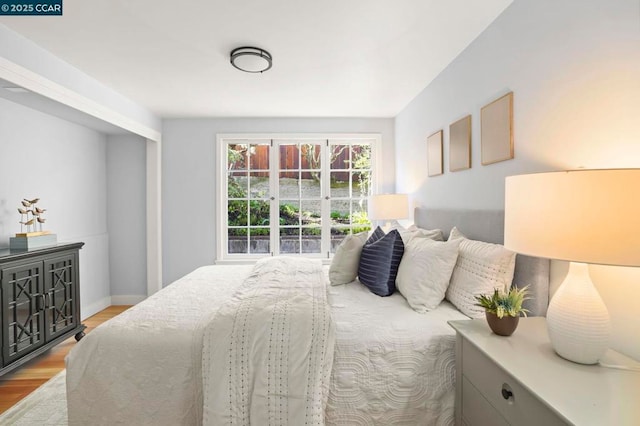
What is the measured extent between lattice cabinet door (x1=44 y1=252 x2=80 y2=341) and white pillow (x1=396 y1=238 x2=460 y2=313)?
2840 mm

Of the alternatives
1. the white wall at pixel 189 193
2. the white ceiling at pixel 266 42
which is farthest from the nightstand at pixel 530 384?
the white wall at pixel 189 193

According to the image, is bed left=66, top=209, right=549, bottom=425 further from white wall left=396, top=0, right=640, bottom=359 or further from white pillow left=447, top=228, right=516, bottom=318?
white wall left=396, top=0, right=640, bottom=359

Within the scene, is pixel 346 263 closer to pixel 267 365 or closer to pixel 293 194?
pixel 267 365

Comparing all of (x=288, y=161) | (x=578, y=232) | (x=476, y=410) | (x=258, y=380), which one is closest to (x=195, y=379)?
(x=258, y=380)

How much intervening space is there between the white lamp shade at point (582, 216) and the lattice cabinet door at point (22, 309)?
3.16 m

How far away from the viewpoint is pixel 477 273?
1648 millimetres

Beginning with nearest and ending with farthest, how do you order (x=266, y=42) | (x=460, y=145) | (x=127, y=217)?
(x=266, y=42)
(x=460, y=145)
(x=127, y=217)

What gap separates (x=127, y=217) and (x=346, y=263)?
3.23 meters

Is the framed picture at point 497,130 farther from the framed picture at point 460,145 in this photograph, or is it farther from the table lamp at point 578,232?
the table lamp at point 578,232

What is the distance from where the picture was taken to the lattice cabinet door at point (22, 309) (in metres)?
2.17

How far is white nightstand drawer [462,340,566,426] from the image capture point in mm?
919

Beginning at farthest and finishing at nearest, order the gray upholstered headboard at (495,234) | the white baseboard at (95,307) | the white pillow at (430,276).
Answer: the white baseboard at (95,307)
the white pillow at (430,276)
the gray upholstered headboard at (495,234)

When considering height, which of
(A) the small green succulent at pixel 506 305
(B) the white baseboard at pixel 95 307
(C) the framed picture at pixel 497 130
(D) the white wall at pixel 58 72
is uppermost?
(D) the white wall at pixel 58 72

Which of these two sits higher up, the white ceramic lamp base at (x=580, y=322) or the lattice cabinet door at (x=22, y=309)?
the white ceramic lamp base at (x=580, y=322)
